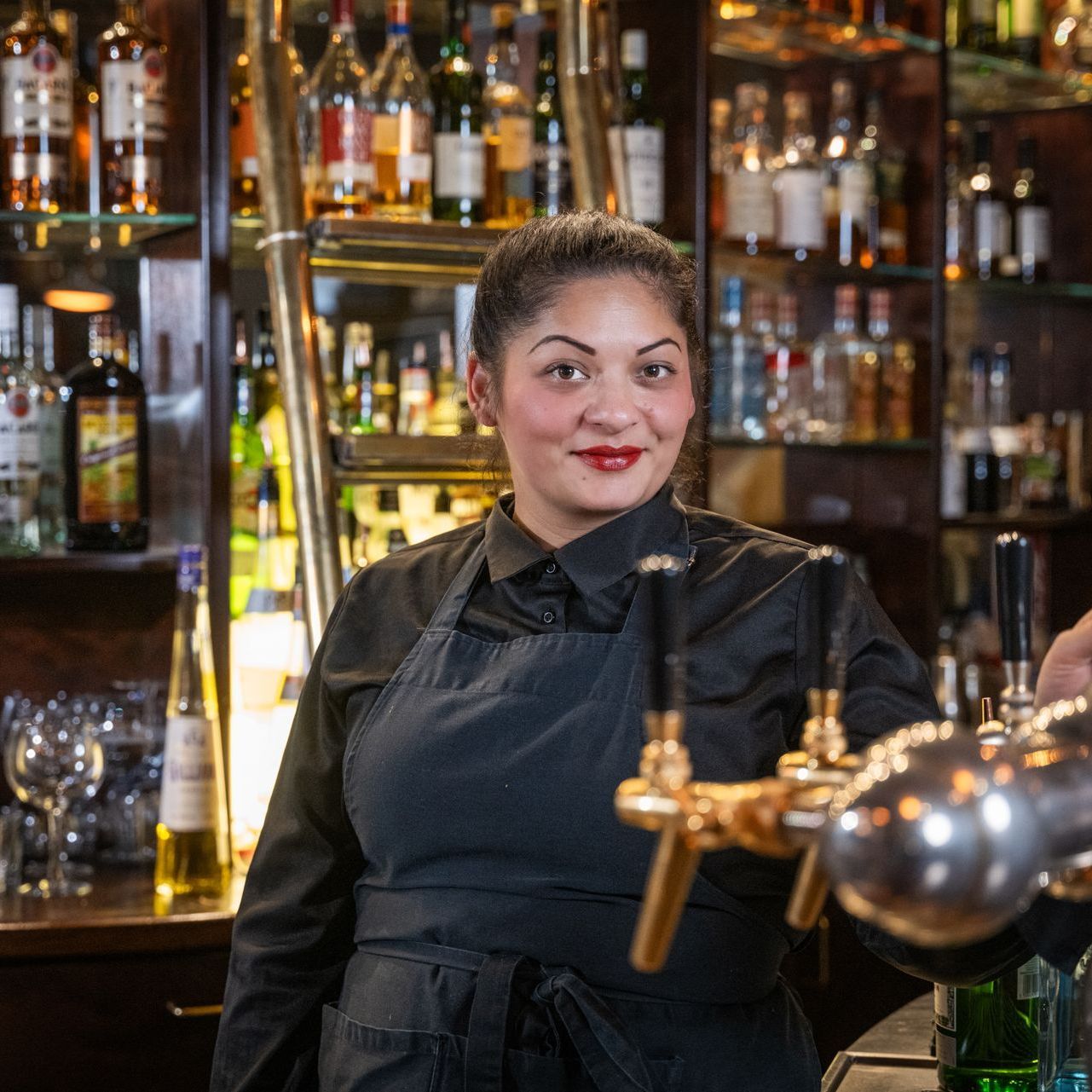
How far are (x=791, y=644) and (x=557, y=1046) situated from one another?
1.16 ft

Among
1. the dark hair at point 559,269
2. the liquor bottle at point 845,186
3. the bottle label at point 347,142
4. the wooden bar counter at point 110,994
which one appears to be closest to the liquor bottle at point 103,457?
the bottle label at point 347,142

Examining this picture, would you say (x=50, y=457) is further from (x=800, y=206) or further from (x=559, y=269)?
(x=800, y=206)

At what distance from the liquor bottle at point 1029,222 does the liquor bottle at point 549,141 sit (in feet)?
3.82

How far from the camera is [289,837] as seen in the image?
140 cm

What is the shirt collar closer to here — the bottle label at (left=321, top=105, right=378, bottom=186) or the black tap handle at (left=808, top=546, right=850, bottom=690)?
the black tap handle at (left=808, top=546, right=850, bottom=690)

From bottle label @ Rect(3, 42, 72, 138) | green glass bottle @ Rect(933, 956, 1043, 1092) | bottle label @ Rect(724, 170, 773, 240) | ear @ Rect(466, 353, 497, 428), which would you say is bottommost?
green glass bottle @ Rect(933, 956, 1043, 1092)

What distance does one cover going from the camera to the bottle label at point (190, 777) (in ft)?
6.86

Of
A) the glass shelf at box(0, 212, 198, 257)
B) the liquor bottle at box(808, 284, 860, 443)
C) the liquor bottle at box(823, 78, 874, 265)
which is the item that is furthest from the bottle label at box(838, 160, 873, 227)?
the glass shelf at box(0, 212, 198, 257)

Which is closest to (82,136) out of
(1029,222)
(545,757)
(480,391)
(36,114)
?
(36,114)

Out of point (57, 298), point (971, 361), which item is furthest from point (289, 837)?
point (971, 361)

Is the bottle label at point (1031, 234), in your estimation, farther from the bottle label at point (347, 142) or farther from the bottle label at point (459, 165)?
the bottle label at point (347, 142)

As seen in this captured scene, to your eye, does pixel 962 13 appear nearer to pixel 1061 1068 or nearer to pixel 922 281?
pixel 922 281

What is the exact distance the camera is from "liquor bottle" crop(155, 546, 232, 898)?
2088 millimetres

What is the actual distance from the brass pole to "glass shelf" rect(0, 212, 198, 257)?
184 millimetres
